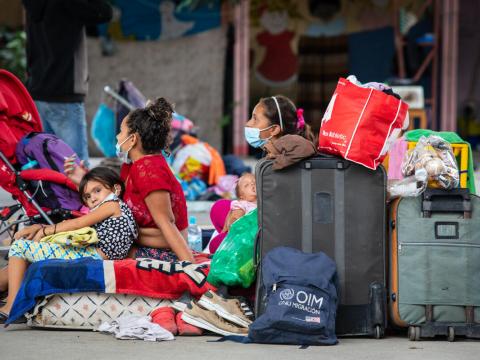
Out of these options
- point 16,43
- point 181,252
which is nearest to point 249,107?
point 16,43

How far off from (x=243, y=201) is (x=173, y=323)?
4.27ft

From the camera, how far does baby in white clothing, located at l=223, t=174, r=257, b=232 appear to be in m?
6.00

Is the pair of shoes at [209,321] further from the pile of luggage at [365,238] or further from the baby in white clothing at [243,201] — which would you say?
the baby in white clothing at [243,201]

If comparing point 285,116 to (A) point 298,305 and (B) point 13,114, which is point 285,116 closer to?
(A) point 298,305

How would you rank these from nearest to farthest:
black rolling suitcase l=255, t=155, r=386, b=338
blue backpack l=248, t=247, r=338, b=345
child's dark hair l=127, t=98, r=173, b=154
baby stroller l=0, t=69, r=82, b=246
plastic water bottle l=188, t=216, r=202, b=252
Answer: blue backpack l=248, t=247, r=338, b=345, black rolling suitcase l=255, t=155, r=386, b=338, child's dark hair l=127, t=98, r=173, b=154, baby stroller l=0, t=69, r=82, b=246, plastic water bottle l=188, t=216, r=202, b=252

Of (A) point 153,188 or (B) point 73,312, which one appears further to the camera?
(A) point 153,188

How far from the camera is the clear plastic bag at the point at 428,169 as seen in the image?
4.93 meters

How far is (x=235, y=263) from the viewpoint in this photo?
516 cm

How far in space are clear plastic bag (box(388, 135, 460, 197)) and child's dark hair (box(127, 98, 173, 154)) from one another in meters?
1.37

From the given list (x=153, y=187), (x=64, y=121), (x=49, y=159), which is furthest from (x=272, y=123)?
(x=64, y=121)

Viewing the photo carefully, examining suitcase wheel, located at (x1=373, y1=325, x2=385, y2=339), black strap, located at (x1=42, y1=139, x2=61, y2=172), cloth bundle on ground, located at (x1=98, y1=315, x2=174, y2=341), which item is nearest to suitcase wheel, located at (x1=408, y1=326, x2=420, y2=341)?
suitcase wheel, located at (x1=373, y1=325, x2=385, y2=339)

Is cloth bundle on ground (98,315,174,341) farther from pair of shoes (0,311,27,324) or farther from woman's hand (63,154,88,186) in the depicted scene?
woman's hand (63,154,88,186)

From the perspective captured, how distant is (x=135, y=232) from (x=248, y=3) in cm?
914

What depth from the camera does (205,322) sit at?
5047 mm
